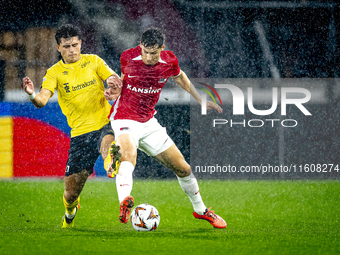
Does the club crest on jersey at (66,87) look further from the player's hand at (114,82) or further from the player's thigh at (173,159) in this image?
the player's thigh at (173,159)

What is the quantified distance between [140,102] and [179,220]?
1.54 metres

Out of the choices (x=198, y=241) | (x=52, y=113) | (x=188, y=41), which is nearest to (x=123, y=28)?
(x=188, y=41)

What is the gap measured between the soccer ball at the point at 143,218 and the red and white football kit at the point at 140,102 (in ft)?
1.89

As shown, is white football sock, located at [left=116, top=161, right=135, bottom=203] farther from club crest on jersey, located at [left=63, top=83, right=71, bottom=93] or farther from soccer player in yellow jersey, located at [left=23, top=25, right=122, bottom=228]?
club crest on jersey, located at [left=63, top=83, right=71, bottom=93]

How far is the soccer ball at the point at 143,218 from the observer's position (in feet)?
13.8

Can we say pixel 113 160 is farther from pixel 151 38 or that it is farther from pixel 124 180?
pixel 151 38

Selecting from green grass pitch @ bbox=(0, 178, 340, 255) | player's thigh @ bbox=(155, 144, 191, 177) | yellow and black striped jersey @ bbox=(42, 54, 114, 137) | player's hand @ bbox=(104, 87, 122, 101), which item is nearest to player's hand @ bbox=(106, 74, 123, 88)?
player's hand @ bbox=(104, 87, 122, 101)

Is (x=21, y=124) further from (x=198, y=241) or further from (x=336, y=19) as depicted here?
(x=336, y=19)

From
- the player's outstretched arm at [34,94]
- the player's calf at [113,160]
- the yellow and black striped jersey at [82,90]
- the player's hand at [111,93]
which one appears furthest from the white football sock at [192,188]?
the player's outstretched arm at [34,94]

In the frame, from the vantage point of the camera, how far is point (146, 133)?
4.53 m

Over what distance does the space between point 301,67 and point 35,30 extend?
5.96 m

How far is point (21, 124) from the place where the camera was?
886 cm

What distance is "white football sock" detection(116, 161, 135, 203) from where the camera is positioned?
13.0 ft

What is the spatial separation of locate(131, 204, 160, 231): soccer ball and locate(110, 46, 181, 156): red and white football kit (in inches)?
22.7
